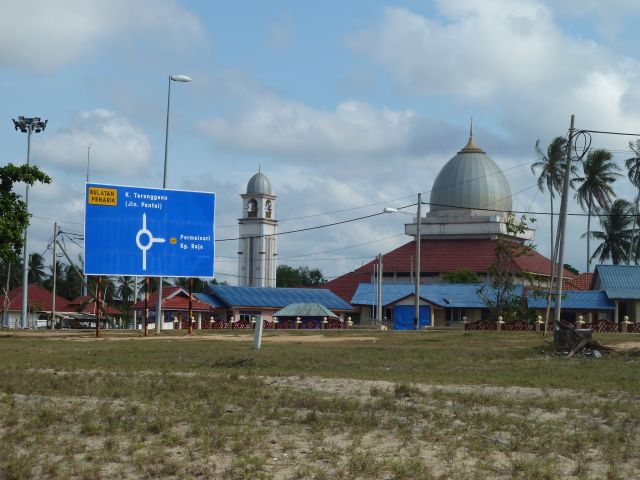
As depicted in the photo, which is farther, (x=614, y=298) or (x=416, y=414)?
(x=614, y=298)

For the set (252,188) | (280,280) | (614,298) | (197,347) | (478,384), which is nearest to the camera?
(478,384)

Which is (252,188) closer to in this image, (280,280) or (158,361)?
(280,280)

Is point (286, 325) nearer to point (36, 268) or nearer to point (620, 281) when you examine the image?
point (620, 281)

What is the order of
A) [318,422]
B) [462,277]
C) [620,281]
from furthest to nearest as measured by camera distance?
[462,277], [620,281], [318,422]

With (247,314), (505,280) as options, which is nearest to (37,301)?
(247,314)

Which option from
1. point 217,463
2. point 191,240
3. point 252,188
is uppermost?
point 252,188

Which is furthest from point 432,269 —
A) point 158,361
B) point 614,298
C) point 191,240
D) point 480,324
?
point 158,361

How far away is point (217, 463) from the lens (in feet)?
38.7

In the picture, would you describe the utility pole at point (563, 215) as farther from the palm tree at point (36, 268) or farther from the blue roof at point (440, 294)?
the palm tree at point (36, 268)

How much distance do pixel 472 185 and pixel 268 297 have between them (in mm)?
20114

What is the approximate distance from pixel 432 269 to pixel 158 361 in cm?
6550

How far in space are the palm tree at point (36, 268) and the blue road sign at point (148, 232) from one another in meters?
74.3

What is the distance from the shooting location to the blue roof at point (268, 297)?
268ft

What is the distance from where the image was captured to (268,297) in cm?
8525
